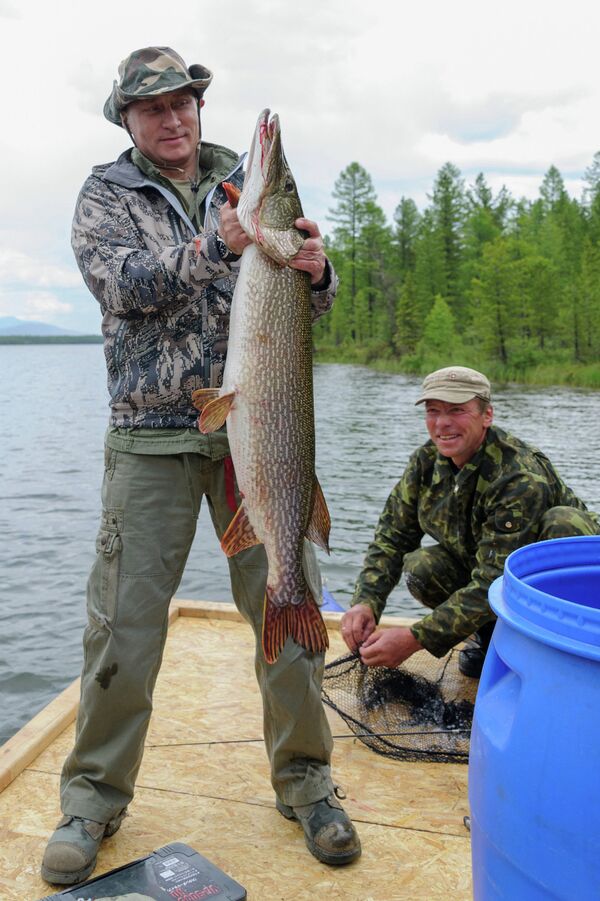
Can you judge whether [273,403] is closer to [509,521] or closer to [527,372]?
[509,521]

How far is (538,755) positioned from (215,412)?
5.16 ft

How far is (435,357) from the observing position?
53.1m

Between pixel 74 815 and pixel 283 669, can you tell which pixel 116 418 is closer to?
pixel 283 669

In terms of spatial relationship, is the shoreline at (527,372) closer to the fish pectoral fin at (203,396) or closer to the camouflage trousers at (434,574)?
the camouflage trousers at (434,574)

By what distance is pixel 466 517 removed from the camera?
14.4ft

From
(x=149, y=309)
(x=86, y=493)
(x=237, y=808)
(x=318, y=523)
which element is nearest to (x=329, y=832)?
(x=237, y=808)

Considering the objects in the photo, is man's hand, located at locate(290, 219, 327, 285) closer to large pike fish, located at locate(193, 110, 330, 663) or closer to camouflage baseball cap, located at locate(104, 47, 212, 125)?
large pike fish, located at locate(193, 110, 330, 663)

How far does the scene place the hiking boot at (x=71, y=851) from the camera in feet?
9.34

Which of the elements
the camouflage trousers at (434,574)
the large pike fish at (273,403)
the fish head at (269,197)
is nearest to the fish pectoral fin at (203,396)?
the large pike fish at (273,403)

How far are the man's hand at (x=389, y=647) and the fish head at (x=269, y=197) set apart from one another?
7.04ft

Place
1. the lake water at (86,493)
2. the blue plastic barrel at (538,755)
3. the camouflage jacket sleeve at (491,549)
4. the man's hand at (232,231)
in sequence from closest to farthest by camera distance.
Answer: the blue plastic barrel at (538,755)
the man's hand at (232,231)
the camouflage jacket sleeve at (491,549)
the lake water at (86,493)

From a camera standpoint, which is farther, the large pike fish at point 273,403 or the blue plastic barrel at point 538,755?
the large pike fish at point 273,403

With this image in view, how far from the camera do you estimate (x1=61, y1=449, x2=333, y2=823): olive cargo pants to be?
9.83ft

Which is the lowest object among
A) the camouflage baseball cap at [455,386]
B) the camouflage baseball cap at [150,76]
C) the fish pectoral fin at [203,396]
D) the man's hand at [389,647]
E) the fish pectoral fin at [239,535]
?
the man's hand at [389,647]
